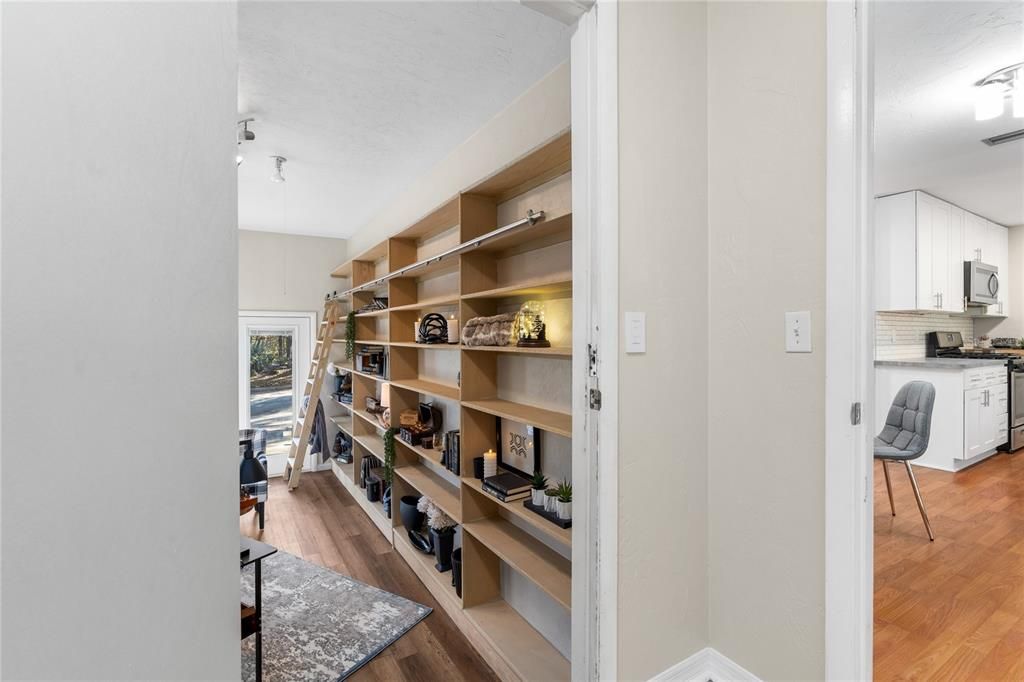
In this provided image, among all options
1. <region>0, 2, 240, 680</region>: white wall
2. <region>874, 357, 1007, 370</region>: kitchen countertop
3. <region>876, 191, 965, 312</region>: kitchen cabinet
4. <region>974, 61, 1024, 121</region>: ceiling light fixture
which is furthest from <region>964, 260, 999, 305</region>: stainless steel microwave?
<region>0, 2, 240, 680</region>: white wall

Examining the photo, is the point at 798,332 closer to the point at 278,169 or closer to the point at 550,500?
the point at 550,500

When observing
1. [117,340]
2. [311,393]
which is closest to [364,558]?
[311,393]

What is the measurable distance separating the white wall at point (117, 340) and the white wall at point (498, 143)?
1656mm

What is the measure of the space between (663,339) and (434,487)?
1.97 meters

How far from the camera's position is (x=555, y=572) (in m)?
1.93

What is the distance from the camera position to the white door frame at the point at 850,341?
1.22 meters

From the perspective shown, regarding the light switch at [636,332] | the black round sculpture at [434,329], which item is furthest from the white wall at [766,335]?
the black round sculpture at [434,329]

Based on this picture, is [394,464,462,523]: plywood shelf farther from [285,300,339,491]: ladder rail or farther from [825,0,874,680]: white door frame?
[285,300,339,491]: ladder rail

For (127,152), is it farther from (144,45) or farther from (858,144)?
(858,144)

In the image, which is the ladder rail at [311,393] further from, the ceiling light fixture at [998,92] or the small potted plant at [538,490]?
the ceiling light fixture at [998,92]

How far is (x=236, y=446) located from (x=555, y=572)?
1.67 m

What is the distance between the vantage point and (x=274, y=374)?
527cm

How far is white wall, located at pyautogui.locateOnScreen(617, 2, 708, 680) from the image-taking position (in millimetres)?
1392

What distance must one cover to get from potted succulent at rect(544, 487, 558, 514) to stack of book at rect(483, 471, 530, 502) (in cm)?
19
